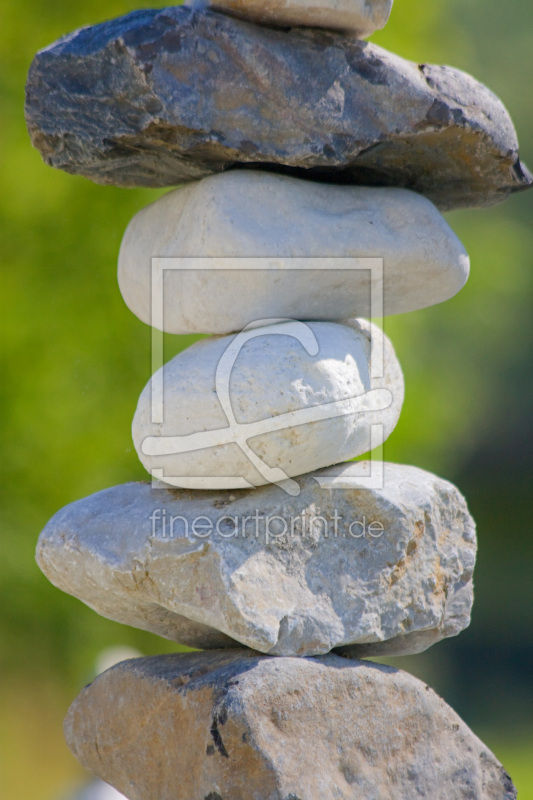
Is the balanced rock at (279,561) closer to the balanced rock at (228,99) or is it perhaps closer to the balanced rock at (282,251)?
the balanced rock at (282,251)

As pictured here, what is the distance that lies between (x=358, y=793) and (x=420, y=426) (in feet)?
10.2

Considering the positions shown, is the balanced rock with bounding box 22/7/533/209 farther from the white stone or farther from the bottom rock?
the bottom rock

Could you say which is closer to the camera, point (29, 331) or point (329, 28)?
point (329, 28)

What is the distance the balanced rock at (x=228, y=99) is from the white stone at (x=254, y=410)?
1.20ft

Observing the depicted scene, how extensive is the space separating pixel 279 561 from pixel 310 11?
3.41 feet

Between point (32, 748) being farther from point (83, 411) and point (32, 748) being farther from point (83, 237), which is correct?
point (83, 237)

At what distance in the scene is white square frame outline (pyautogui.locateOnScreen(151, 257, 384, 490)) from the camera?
1515 mm

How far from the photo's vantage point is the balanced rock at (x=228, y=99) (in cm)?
143

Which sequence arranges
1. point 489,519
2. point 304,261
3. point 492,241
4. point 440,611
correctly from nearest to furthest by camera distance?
point 304,261
point 440,611
point 492,241
point 489,519

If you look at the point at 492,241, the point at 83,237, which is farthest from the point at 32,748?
the point at 492,241

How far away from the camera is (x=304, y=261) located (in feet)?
5.12

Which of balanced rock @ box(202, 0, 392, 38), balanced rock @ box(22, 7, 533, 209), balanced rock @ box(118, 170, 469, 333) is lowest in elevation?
balanced rock @ box(118, 170, 469, 333)

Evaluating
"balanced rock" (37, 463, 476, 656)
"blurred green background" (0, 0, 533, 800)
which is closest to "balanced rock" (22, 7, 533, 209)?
"balanced rock" (37, 463, 476, 656)

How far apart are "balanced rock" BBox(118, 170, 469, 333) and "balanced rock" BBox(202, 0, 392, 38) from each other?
0.95ft
